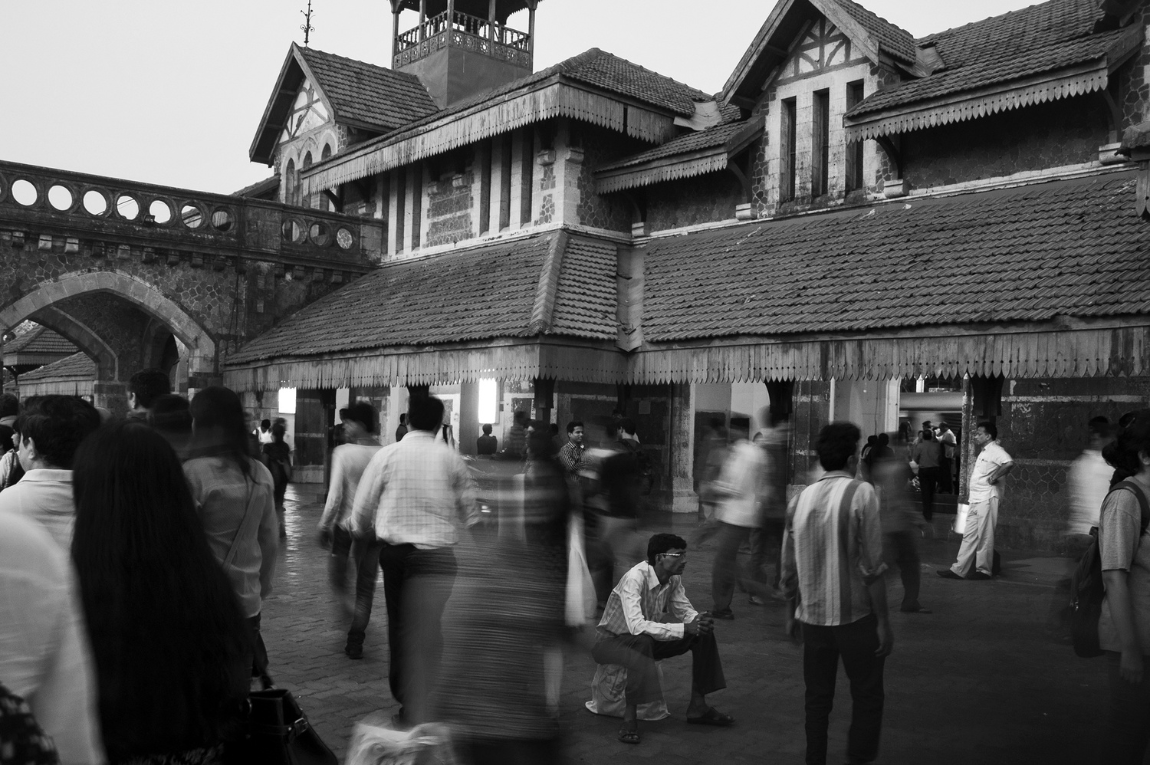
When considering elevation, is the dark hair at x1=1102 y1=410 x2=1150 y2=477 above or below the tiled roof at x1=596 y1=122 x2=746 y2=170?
below

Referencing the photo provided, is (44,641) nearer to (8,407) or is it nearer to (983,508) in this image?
(8,407)

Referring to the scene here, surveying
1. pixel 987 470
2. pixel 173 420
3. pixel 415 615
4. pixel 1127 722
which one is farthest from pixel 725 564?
pixel 173 420

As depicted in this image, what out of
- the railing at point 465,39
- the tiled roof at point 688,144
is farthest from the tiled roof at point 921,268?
the railing at point 465,39

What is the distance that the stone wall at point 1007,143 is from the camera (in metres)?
12.7

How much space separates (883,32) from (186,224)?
509 inches

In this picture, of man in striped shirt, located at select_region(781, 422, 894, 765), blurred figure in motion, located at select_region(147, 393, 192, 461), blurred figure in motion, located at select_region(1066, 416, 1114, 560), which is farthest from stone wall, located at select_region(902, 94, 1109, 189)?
blurred figure in motion, located at select_region(147, 393, 192, 461)

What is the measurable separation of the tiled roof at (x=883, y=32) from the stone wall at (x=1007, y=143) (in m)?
1.30

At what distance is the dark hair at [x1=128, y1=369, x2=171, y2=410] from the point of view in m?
6.23

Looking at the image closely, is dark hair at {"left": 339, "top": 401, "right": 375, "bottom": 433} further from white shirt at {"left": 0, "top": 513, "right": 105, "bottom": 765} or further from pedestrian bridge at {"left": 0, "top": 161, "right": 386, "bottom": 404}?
pedestrian bridge at {"left": 0, "top": 161, "right": 386, "bottom": 404}

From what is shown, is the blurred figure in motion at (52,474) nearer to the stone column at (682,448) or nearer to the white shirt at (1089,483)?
the white shirt at (1089,483)

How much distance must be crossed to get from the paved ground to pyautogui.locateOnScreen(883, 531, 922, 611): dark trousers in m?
0.24

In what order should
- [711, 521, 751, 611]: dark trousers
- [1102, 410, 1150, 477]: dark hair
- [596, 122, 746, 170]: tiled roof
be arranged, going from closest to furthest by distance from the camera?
1. [1102, 410, 1150, 477]: dark hair
2. [711, 521, 751, 611]: dark trousers
3. [596, 122, 746, 170]: tiled roof

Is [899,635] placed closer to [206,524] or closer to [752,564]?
[752,564]

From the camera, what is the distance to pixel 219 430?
4.51 m
